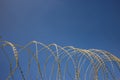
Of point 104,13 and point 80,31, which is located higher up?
point 104,13

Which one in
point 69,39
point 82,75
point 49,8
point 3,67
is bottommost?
point 82,75

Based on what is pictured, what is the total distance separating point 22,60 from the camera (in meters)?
3.47

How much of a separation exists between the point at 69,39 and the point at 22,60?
2.29ft

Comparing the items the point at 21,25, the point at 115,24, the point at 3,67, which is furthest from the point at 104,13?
the point at 3,67

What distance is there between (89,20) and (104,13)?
23 cm

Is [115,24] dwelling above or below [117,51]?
above

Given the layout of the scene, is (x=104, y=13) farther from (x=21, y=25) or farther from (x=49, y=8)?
(x=21, y=25)

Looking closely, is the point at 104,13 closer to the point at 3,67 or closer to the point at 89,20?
the point at 89,20

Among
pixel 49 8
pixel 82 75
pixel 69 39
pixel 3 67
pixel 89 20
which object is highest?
pixel 49 8

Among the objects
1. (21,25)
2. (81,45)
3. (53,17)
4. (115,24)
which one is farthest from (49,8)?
(115,24)

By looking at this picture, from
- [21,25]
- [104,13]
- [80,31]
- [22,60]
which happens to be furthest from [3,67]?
[104,13]

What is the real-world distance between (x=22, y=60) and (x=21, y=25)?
473 millimetres

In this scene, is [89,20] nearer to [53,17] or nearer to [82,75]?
[53,17]

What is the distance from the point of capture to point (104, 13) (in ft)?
11.6
